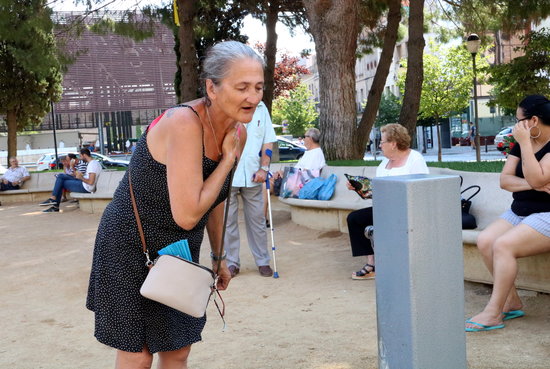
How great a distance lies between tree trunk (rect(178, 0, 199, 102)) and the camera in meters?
16.7

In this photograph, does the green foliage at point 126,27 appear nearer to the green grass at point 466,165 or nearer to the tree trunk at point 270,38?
the tree trunk at point 270,38

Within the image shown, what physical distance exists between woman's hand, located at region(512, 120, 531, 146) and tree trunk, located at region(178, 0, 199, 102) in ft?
39.6

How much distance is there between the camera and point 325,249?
8695mm

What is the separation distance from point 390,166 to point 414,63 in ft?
26.9

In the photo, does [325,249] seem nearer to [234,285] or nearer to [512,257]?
[234,285]

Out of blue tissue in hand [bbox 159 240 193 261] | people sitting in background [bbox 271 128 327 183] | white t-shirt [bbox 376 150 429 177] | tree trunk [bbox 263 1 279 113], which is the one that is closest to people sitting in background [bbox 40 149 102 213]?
tree trunk [bbox 263 1 279 113]

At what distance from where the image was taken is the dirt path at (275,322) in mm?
4637

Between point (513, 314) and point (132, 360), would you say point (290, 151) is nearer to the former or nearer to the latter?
point (513, 314)

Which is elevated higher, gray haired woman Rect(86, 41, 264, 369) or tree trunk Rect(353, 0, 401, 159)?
tree trunk Rect(353, 0, 401, 159)

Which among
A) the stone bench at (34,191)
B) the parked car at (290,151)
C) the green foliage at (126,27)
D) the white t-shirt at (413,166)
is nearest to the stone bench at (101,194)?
the stone bench at (34,191)

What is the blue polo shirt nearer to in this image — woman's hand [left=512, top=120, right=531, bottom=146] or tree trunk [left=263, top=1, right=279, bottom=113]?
woman's hand [left=512, top=120, right=531, bottom=146]

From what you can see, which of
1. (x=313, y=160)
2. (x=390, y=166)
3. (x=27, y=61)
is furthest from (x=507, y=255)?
(x=27, y=61)

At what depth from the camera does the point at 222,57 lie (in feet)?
8.52

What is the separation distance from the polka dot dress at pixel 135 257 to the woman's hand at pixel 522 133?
2893 mm
